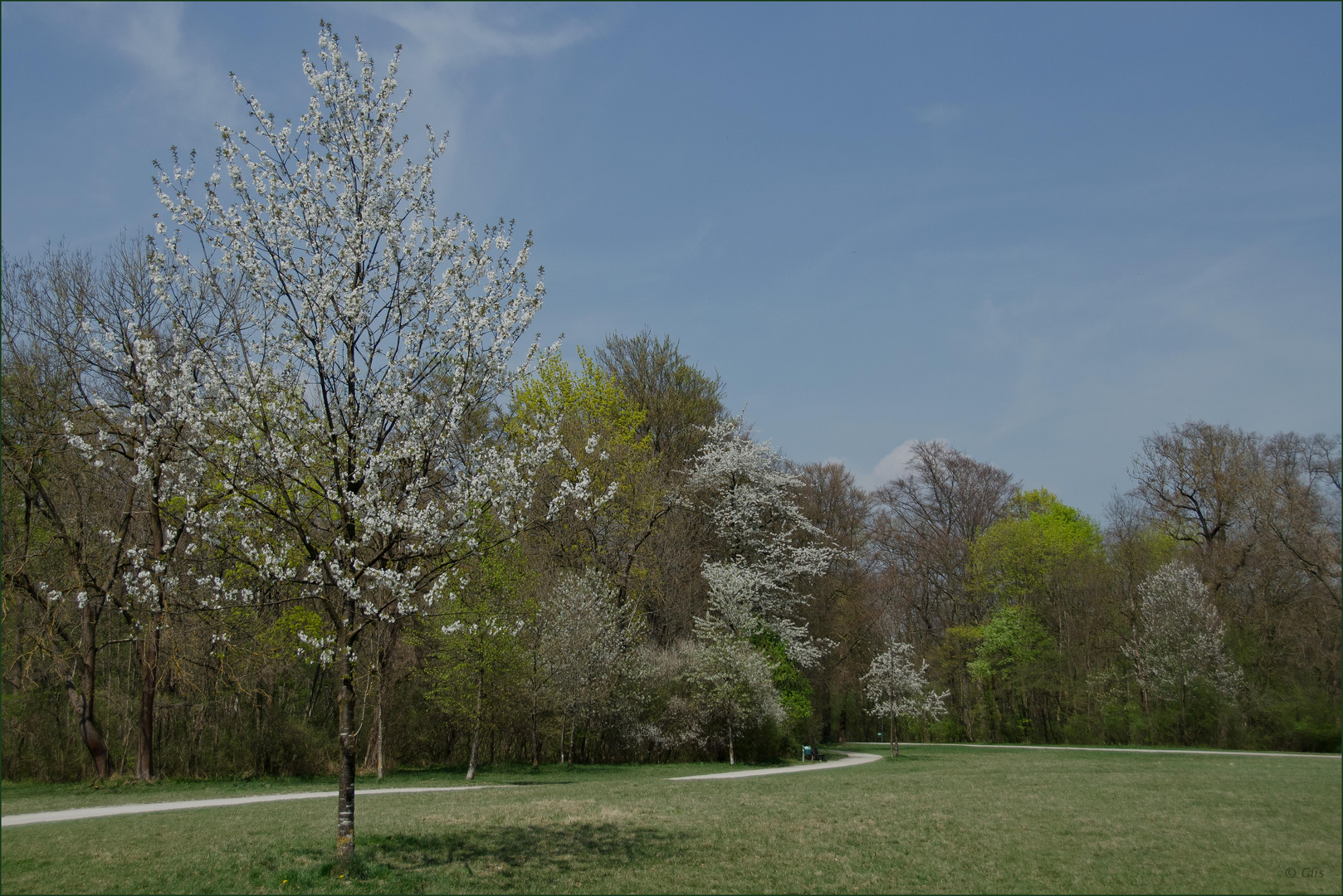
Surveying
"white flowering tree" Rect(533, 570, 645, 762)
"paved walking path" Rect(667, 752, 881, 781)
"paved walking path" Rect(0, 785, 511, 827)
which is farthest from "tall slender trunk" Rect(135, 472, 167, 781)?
"paved walking path" Rect(667, 752, 881, 781)

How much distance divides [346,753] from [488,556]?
367 inches

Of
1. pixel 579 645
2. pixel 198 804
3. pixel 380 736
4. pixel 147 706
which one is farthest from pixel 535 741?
pixel 198 804

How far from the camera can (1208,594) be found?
1130 inches

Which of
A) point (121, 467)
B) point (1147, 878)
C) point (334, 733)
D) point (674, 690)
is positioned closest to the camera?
point (1147, 878)

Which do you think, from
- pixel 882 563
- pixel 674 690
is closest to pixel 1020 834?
pixel 674 690

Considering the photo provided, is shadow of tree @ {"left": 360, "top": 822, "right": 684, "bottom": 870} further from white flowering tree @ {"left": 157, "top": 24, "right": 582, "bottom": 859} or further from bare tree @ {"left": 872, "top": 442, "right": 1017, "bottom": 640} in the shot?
bare tree @ {"left": 872, "top": 442, "right": 1017, "bottom": 640}

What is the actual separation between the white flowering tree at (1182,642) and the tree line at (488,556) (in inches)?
4.5

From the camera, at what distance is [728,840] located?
976 cm

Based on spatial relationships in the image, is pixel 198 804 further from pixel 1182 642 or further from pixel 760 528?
pixel 1182 642

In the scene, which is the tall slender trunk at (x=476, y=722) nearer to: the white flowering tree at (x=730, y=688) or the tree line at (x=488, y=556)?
the tree line at (x=488, y=556)

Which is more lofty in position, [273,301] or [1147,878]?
[273,301]

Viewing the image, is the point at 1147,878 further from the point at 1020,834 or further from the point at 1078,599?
the point at 1078,599

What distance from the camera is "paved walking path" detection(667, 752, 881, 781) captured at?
19.8 metres

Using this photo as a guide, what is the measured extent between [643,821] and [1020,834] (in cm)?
475
